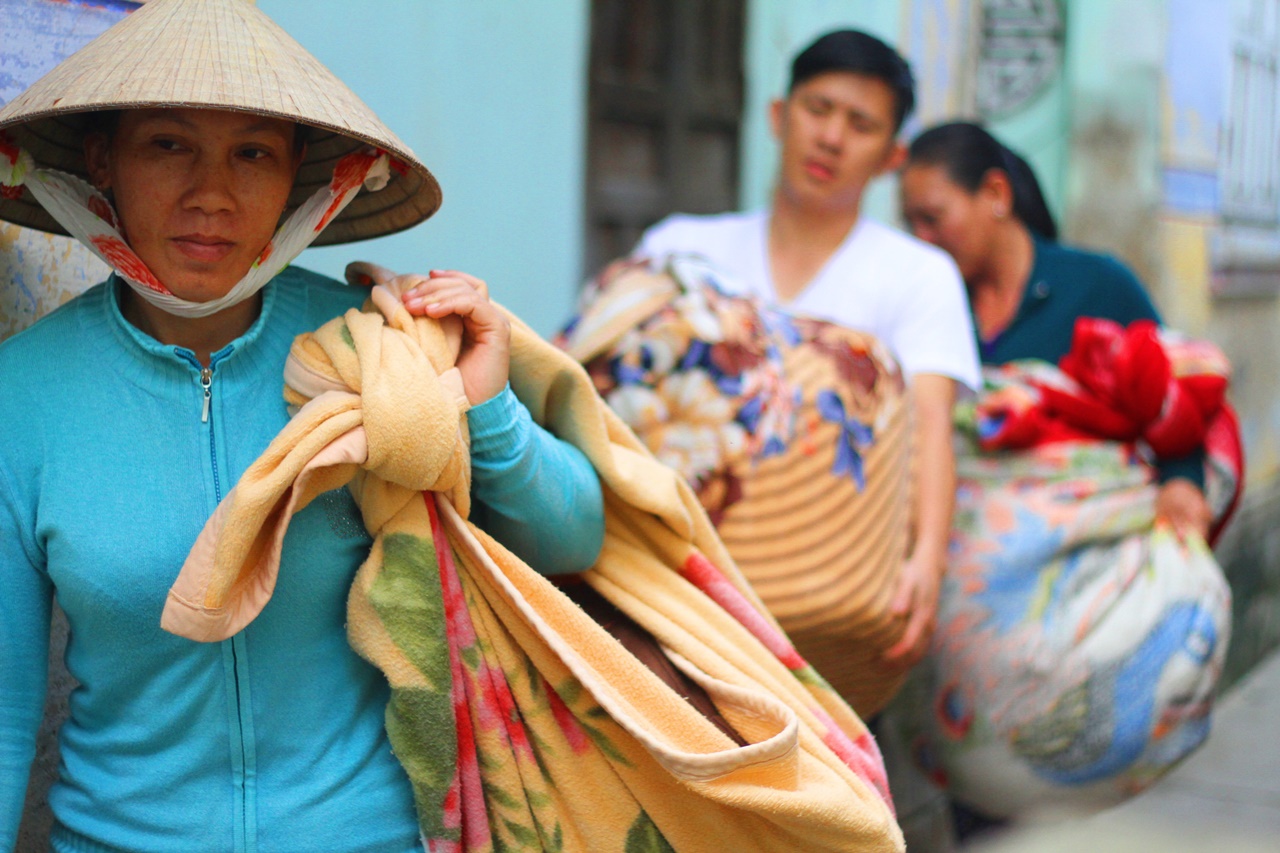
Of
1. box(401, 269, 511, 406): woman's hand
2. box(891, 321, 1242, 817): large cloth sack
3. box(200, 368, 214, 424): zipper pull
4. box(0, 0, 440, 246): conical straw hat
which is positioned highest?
box(0, 0, 440, 246): conical straw hat

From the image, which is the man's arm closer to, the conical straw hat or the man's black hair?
the man's black hair

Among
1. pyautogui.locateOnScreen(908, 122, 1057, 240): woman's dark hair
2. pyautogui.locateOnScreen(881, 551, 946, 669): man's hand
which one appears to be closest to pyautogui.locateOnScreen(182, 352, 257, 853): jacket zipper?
pyautogui.locateOnScreen(881, 551, 946, 669): man's hand

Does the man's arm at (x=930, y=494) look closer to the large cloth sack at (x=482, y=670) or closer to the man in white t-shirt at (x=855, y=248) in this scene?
the man in white t-shirt at (x=855, y=248)

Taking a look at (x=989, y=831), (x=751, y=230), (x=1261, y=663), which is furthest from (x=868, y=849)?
(x=1261, y=663)

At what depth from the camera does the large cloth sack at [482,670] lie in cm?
142

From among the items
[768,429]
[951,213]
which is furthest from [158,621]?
[951,213]

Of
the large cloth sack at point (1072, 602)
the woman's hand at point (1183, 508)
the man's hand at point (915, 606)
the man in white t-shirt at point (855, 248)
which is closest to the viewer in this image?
the man's hand at point (915, 606)

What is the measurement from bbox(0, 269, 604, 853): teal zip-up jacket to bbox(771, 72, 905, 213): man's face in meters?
1.59

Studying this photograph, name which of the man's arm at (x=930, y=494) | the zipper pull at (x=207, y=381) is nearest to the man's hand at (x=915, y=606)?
the man's arm at (x=930, y=494)

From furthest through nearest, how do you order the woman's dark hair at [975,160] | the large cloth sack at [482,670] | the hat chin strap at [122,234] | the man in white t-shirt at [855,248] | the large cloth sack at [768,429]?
the woman's dark hair at [975,160] → the man in white t-shirt at [855,248] → the large cloth sack at [768,429] → the hat chin strap at [122,234] → the large cloth sack at [482,670]

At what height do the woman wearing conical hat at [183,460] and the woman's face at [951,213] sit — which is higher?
the woman's face at [951,213]

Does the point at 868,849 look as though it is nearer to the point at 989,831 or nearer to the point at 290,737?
the point at 290,737

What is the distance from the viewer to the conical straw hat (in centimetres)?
146

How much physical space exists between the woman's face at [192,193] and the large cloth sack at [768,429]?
891 mm
